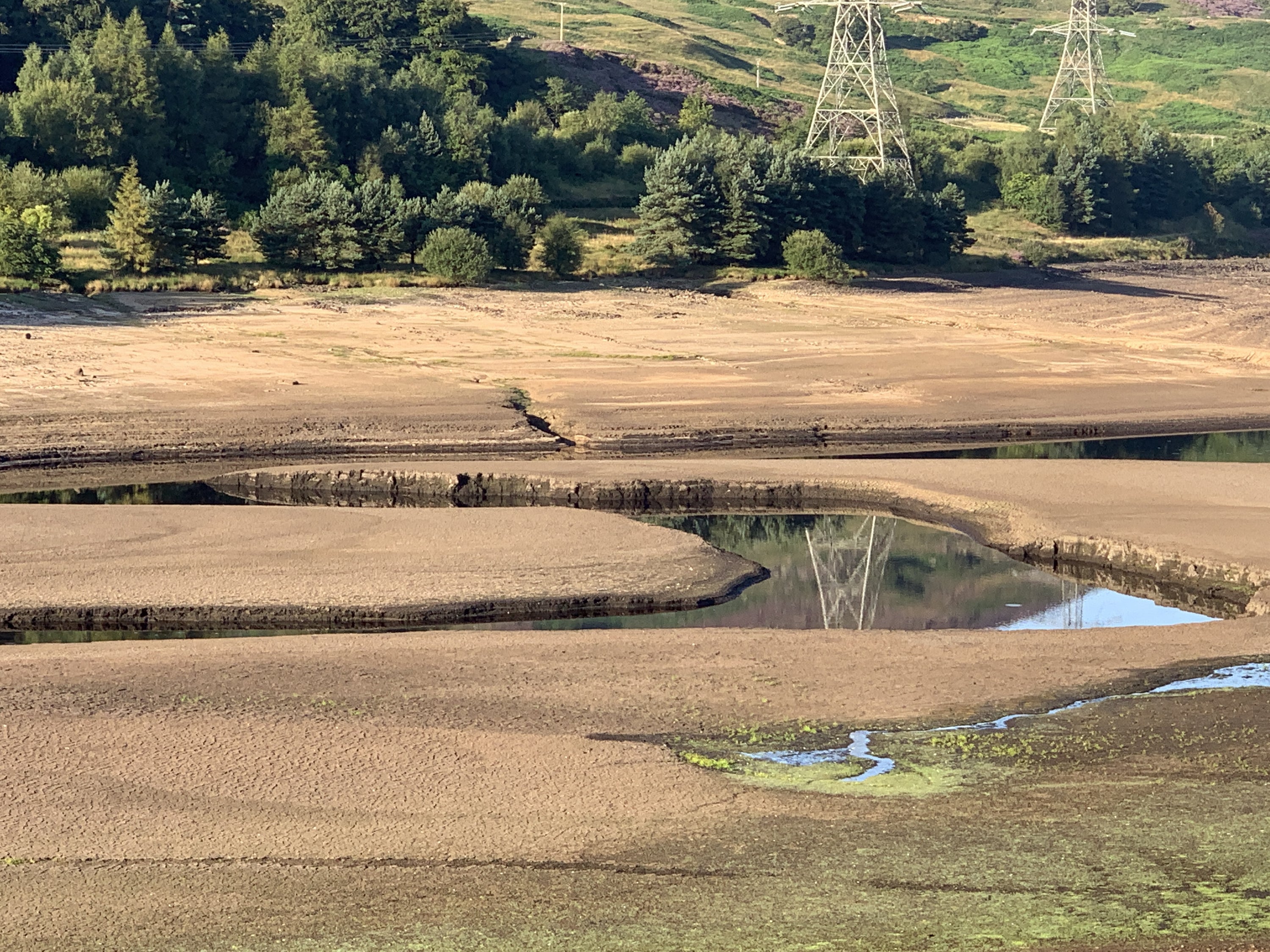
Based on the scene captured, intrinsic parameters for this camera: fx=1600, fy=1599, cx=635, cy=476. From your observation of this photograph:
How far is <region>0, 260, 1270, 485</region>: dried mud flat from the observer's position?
100ft

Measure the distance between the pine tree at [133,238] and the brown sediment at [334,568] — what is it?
2563 centimetres

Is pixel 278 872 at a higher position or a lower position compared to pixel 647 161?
lower

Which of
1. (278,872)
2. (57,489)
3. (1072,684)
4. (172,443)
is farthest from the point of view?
(172,443)

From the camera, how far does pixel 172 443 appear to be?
29.4m

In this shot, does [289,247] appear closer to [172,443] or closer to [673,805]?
[172,443]

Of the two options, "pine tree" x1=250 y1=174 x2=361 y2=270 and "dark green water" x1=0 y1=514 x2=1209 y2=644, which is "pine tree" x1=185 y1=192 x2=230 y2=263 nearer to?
"pine tree" x1=250 y1=174 x2=361 y2=270

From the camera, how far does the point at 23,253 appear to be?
4272 cm

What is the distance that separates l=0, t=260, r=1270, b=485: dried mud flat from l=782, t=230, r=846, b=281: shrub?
217 cm

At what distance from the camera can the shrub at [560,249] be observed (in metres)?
52.3

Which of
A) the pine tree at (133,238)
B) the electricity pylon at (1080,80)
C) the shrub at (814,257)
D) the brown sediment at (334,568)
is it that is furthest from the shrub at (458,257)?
the electricity pylon at (1080,80)

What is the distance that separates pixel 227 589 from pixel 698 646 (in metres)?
5.81

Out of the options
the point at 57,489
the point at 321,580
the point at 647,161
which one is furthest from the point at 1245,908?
the point at 647,161

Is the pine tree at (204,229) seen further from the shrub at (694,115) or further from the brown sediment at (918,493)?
the shrub at (694,115)

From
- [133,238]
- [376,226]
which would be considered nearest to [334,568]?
[133,238]
